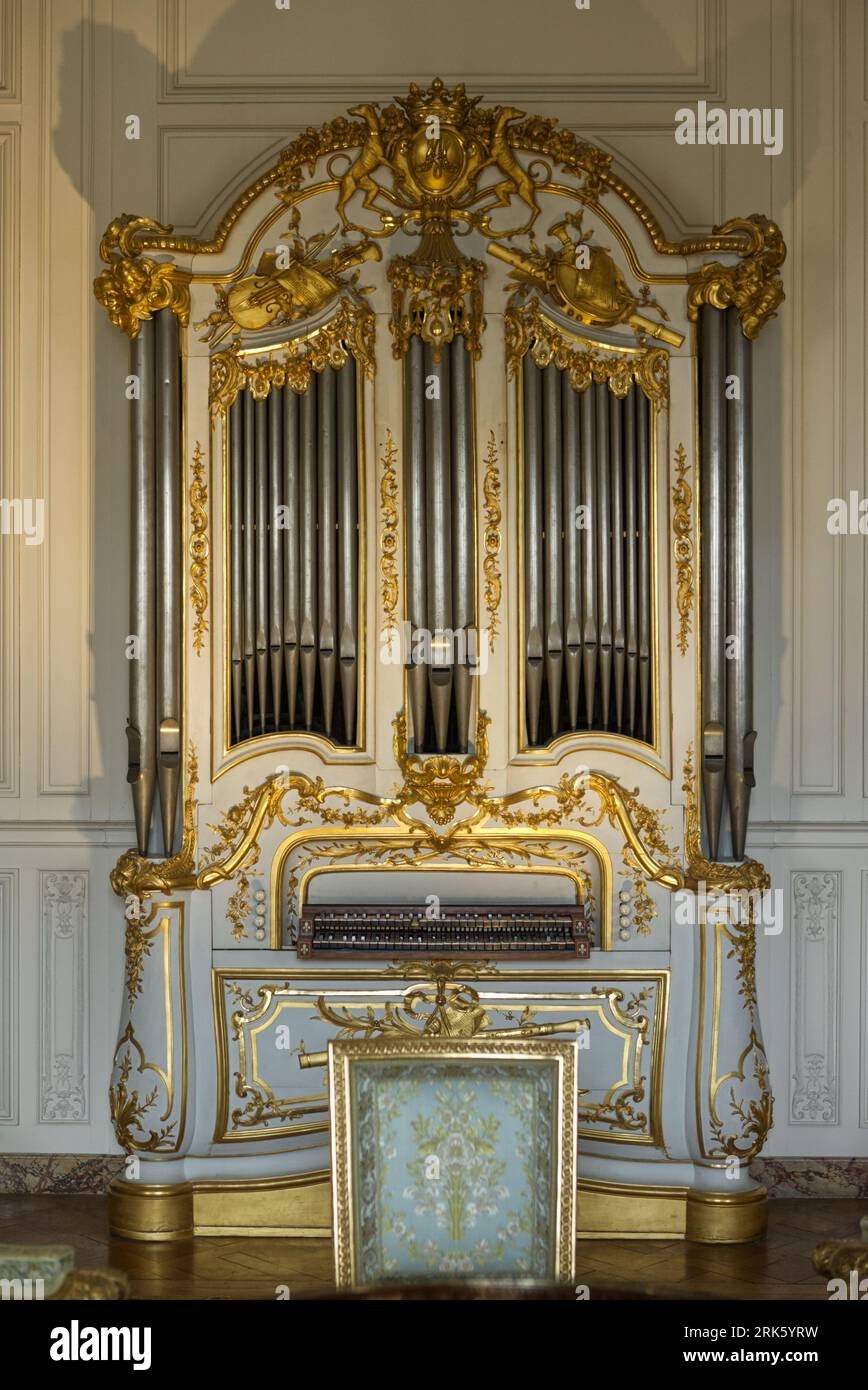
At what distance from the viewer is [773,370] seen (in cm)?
470

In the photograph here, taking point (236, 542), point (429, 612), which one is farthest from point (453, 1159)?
point (236, 542)

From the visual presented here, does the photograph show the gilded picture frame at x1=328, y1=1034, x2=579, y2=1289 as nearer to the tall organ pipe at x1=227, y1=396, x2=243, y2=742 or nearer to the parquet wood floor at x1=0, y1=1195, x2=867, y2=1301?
the parquet wood floor at x1=0, y1=1195, x2=867, y2=1301

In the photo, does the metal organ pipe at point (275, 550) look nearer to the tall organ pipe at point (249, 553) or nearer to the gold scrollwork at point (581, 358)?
the tall organ pipe at point (249, 553)

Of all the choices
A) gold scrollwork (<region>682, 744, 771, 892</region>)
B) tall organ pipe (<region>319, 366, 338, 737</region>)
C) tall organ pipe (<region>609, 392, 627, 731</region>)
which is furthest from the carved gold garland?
gold scrollwork (<region>682, 744, 771, 892</region>)

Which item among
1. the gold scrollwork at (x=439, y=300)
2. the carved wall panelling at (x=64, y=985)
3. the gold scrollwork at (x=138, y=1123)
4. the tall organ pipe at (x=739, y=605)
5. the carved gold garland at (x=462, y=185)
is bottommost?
the gold scrollwork at (x=138, y=1123)

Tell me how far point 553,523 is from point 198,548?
109 cm

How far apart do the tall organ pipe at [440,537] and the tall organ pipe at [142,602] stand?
0.84m

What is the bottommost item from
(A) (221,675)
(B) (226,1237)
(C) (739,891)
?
(B) (226,1237)

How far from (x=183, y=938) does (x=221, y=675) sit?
0.81 m

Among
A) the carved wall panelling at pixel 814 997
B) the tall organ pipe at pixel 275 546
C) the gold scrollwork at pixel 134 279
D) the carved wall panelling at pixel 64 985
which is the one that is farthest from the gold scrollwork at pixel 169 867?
the carved wall panelling at pixel 814 997

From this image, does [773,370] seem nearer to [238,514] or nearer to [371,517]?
[371,517]

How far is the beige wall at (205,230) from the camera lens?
4648 mm
